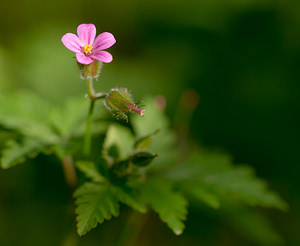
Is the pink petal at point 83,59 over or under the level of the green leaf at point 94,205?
over

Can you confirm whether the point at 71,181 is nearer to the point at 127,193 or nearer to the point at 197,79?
the point at 127,193

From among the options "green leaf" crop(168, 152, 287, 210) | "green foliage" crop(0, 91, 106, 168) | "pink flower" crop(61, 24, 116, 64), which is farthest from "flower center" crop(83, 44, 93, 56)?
"green leaf" crop(168, 152, 287, 210)

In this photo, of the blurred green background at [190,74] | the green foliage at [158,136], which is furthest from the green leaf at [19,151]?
the blurred green background at [190,74]

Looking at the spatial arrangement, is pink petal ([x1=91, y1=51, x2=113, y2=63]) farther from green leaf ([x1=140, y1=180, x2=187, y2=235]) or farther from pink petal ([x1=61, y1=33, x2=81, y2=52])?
green leaf ([x1=140, y1=180, x2=187, y2=235])

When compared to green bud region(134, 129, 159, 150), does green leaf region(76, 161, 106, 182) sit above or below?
below

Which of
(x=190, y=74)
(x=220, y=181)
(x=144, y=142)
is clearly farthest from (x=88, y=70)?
(x=190, y=74)

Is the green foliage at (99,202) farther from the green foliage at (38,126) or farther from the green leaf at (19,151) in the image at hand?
the green leaf at (19,151)
